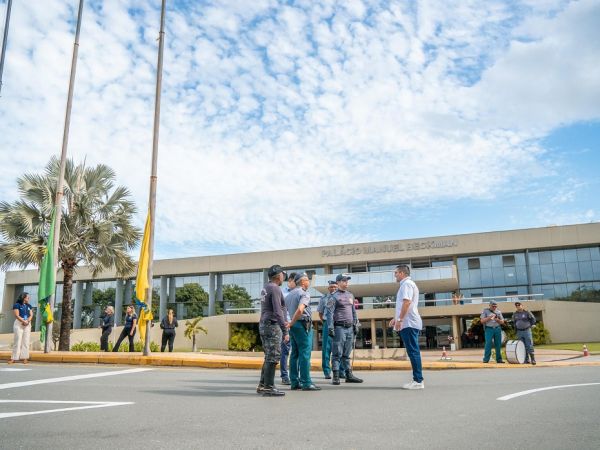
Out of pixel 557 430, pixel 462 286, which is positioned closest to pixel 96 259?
pixel 557 430

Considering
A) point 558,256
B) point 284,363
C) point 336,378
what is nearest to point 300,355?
point 336,378

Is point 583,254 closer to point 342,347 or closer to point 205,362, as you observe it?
point 205,362

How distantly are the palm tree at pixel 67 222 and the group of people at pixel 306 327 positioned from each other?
15.1 m

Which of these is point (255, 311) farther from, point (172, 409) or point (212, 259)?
point (172, 409)

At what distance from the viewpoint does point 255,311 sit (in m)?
36.0

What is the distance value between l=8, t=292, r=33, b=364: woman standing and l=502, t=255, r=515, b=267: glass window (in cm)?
3285

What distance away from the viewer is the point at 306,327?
7.91m

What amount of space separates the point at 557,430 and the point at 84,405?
474cm

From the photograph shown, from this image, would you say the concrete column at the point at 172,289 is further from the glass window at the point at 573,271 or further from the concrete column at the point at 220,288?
the glass window at the point at 573,271

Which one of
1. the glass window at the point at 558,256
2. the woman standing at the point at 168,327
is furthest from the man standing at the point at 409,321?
the glass window at the point at 558,256

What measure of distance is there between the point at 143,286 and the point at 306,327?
6314 millimetres

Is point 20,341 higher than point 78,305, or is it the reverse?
point 78,305

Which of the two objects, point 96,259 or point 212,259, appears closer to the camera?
point 96,259

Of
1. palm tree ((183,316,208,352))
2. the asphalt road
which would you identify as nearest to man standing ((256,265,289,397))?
the asphalt road
